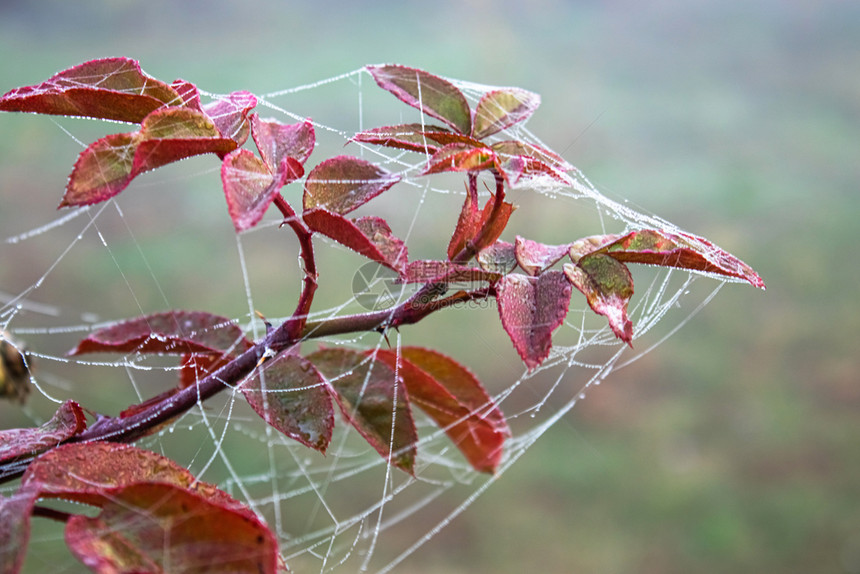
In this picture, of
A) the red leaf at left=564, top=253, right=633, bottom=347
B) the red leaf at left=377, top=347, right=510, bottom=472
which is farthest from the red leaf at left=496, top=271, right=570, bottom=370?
the red leaf at left=377, top=347, right=510, bottom=472

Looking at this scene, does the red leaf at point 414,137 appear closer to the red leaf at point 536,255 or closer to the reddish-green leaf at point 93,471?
the red leaf at point 536,255

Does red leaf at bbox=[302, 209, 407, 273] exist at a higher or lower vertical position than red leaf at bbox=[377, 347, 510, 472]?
higher

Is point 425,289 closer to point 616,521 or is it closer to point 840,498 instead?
point 616,521

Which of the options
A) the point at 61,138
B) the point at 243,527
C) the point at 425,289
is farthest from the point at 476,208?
the point at 61,138

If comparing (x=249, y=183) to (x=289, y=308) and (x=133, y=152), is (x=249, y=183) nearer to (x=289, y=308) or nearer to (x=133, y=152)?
(x=133, y=152)

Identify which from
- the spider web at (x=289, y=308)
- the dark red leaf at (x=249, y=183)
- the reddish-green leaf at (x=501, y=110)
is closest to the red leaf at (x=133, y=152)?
the dark red leaf at (x=249, y=183)

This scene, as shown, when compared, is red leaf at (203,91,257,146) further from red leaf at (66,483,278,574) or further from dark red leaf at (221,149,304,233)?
red leaf at (66,483,278,574)
